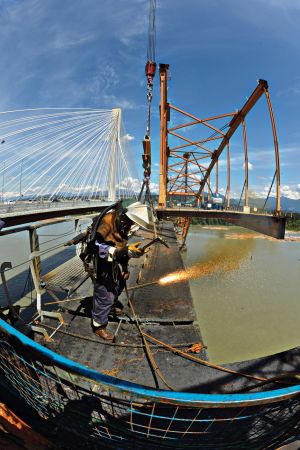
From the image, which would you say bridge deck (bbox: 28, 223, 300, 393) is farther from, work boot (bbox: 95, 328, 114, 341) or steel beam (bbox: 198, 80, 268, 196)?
steel beam (bbox: 198, 80, 268, 196)

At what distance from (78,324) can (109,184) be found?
22349 mm

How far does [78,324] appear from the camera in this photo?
10.8 feet

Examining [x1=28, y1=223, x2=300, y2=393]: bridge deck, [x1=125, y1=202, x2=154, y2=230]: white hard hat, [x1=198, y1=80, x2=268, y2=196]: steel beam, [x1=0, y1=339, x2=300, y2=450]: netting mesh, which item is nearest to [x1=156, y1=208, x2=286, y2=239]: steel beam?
[x1=28, y1=223, x2=300, y2=393]: bridge deck

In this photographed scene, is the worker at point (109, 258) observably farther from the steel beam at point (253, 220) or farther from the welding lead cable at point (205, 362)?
the steel beam at point (253, 220)

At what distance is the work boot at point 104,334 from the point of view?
294 centimetres

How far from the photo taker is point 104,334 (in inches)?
117

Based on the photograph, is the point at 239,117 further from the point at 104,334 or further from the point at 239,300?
the point at 104,334

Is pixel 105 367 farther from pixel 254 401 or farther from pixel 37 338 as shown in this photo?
pixel 254 401

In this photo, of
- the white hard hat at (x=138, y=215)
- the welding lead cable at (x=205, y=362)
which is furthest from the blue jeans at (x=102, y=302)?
the white hard hat at (x=138, y=215)

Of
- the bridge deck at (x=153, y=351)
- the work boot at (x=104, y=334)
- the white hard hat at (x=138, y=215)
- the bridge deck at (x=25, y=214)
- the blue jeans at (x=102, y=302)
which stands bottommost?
the bridge deck at (x=153, y=351)

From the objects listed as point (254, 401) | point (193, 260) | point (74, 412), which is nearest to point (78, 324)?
point (74, 412)

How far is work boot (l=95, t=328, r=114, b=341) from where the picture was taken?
294cm

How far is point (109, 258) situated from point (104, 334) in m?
1.04

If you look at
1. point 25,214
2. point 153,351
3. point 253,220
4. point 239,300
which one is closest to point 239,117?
point 253,220
